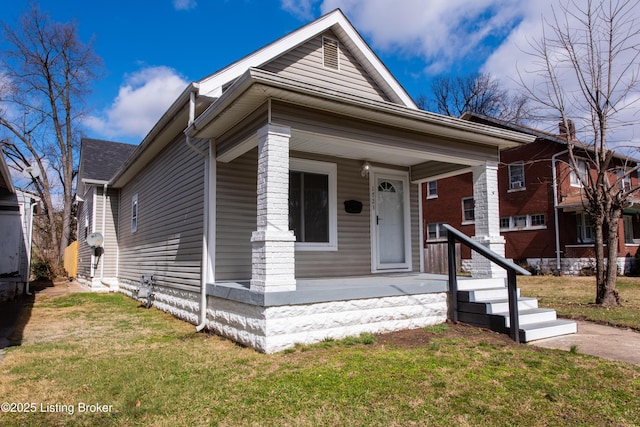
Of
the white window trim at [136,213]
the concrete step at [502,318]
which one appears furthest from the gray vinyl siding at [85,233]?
the concrete step at [502,318]

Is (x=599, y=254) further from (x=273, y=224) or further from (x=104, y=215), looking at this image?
(x=104, y=215)

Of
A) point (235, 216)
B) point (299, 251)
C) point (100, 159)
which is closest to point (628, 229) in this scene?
point (299, 251)

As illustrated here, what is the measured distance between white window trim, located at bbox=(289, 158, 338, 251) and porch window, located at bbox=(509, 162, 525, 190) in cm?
1349

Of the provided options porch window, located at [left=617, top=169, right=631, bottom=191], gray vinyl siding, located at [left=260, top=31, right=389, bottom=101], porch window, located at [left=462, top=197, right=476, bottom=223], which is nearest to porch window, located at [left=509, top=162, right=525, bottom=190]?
porch window, located at [left=462, top=197, right=476, bottom=223]

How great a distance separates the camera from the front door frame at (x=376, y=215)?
8.22 m

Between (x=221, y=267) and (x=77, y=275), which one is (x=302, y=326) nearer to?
(x=221, y=267)

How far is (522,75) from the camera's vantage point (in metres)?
9.48

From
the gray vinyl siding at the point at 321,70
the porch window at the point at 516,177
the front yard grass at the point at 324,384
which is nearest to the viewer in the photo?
the front yard grass at the point at 324,384

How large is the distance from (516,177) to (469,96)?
1545 cm

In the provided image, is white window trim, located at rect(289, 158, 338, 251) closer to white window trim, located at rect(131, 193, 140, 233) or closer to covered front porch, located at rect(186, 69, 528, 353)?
covered front porch, located at rect(186, 69, 528, 353)

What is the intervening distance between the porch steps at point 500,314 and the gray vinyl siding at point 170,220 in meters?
3.93

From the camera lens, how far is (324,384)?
12.1 feet

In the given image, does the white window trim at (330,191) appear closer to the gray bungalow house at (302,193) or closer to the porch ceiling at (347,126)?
the gray bungalow house at (302,193)

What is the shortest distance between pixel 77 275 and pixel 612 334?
16757 mm
